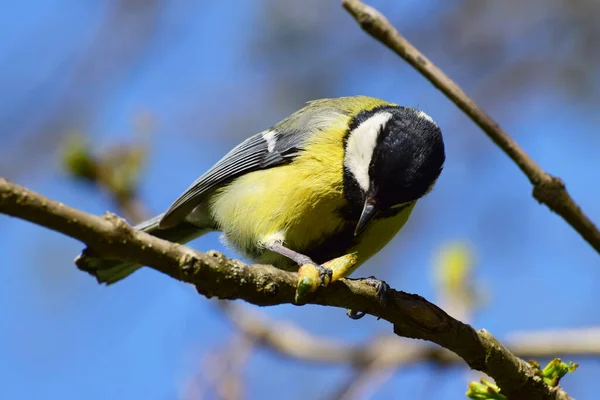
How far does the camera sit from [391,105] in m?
3.40

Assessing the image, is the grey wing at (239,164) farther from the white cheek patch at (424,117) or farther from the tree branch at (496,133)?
the tree branch at (496,133)

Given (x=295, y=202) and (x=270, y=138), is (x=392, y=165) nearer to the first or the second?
(x=295, y=202)

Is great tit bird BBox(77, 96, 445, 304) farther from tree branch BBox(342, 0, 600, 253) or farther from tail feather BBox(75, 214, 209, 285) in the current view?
tree branch BBox(342, 0, 600, 253)

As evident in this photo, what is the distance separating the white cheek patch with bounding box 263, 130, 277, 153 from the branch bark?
1384 mm

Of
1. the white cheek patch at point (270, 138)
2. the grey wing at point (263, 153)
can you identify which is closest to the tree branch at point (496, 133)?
the grey wing at point (263, 153)

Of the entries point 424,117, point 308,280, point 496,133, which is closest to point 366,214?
point 424,117

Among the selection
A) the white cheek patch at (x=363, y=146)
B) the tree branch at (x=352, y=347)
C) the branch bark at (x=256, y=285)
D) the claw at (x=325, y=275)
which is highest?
the white cheek patch at (x=363, y=146)

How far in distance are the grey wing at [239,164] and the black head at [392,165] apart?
1.26 feet

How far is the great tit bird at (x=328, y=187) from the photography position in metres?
2.84

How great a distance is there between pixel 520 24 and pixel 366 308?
543 centimetres

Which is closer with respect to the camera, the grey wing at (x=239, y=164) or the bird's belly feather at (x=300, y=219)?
the bird's belly feather at (x=300, y=219)

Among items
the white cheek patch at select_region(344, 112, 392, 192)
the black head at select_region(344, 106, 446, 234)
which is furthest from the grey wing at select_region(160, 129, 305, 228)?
the black head at select_region(344, 106, 446, 234)

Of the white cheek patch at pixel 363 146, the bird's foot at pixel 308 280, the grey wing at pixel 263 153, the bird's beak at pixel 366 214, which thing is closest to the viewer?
the bird's foot at pixel 308 280

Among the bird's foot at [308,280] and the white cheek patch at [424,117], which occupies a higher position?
the white cheek patch at [424,117]
